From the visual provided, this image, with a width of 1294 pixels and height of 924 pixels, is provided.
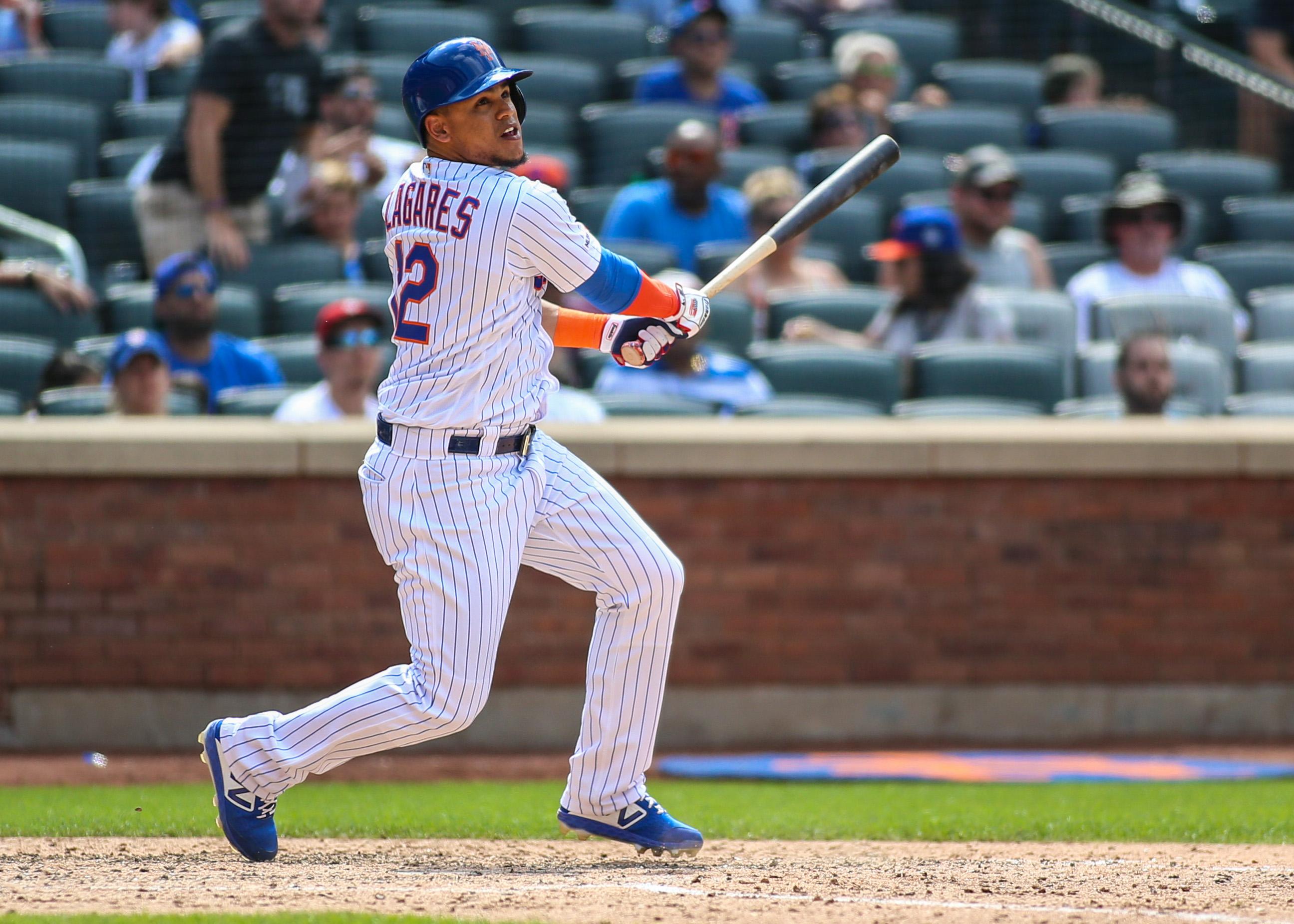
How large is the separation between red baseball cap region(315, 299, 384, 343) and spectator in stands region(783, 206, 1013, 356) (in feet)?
6.08

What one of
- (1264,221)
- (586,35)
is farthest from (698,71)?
(1264,221)

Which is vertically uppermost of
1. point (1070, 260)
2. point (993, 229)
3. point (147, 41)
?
point (147, 41)

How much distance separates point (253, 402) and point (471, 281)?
3.32 metres

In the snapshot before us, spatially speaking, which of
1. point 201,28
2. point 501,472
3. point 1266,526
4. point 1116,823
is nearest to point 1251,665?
point 1266,526

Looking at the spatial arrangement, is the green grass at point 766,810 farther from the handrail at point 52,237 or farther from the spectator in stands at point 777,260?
the handrail at point 52,237

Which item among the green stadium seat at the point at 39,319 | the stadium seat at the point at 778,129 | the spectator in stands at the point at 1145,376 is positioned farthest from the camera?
the stadium seat at the point at 778,129

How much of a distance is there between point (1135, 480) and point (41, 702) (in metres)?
4.28

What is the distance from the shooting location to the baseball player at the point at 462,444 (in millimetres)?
3467

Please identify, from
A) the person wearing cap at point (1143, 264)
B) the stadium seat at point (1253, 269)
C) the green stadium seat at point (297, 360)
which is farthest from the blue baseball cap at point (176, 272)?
the stadium seat at point (1253, 269)

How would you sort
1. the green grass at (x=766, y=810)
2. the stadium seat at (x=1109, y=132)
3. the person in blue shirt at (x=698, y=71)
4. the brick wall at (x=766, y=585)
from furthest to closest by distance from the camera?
the stadium seat at (x=1109, y=132) < the person in blue shirt at (x=698, y=71) < the brick wall at (x=766, y=585) < the green grass at (x=766, y=810)

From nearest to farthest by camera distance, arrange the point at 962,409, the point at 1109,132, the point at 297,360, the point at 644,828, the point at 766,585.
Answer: the point at 644,828, the point at 766,585, the point at 962,409, the point at 297,360, the point at 1109,132

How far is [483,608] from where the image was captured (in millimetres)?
3521

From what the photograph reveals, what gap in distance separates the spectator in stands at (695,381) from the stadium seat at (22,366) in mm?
2308

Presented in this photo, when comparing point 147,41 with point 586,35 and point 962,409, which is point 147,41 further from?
point 962,409
